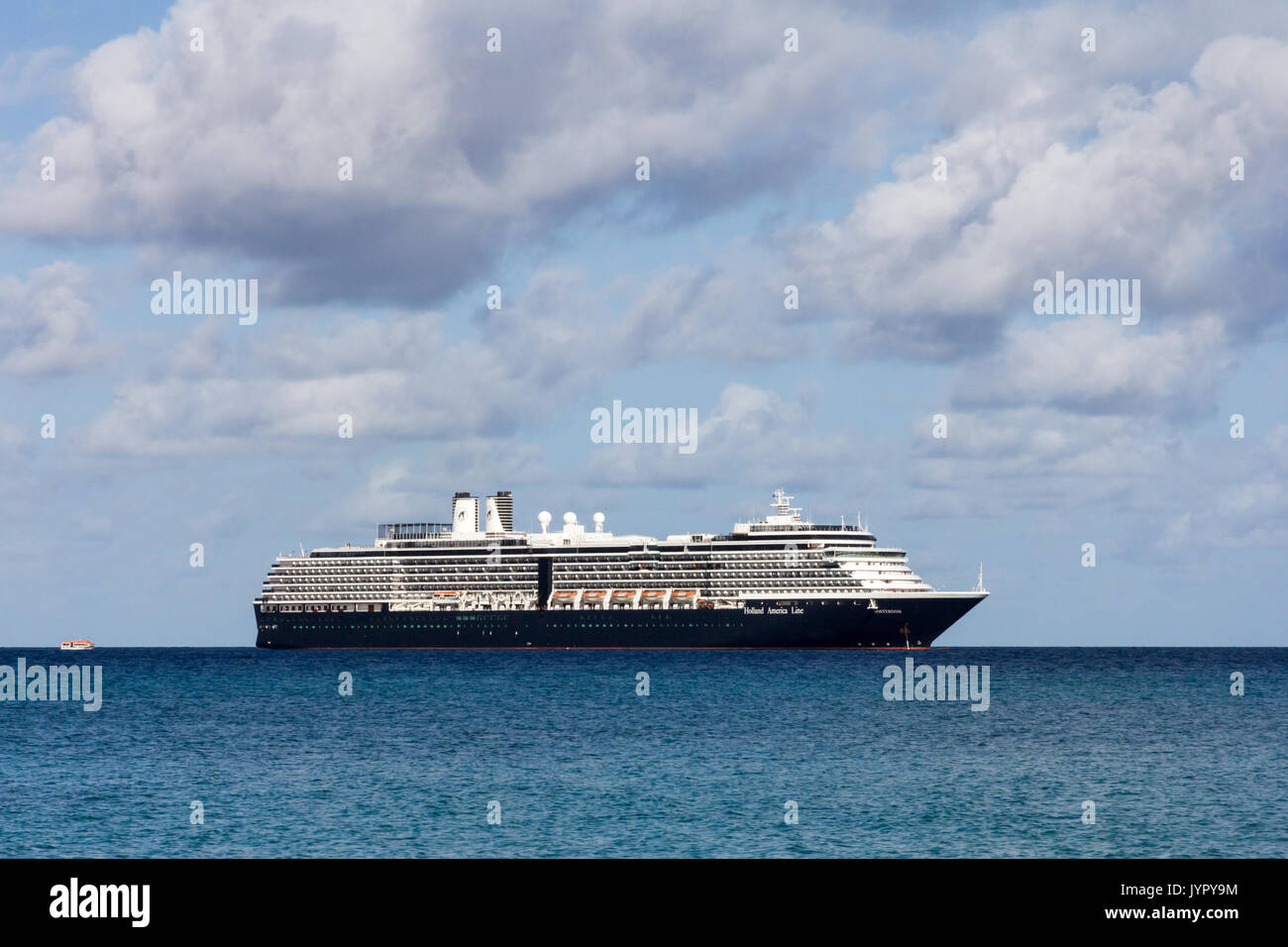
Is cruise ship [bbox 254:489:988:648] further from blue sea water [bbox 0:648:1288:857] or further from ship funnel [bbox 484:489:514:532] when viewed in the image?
blue sea water [bbox 0:648:1288:857]

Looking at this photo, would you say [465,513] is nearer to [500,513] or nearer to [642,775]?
[500,513]

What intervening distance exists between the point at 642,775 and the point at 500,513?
11703 centimetres

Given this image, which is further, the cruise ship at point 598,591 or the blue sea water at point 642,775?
the cruise ship at point 598,591

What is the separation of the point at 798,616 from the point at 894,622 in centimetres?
858

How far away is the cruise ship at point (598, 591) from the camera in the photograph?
131500 mm

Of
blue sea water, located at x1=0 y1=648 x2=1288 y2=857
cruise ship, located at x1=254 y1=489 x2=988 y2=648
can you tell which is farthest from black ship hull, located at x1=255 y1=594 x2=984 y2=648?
blue sea water, located at x1=0 y1=648 x2=1288 y2=857

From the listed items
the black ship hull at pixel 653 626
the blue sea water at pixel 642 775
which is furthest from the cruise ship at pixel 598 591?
the blue sea water at pixel 642 775

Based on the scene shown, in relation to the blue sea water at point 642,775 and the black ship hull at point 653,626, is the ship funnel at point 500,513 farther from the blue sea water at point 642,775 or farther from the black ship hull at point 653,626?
the blue sea water at point 642,775

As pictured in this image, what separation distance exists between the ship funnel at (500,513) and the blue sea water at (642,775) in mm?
75925

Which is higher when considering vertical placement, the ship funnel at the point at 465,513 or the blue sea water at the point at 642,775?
the ship funnel at the point at 465,513

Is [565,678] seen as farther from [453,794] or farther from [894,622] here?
[453,794]

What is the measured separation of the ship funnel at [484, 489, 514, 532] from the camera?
157750 millimetres
